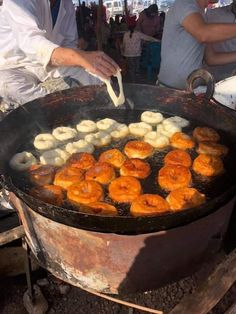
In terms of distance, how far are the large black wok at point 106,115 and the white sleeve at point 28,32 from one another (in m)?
0.51

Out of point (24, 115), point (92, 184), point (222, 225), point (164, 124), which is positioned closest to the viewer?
point (222, 225)

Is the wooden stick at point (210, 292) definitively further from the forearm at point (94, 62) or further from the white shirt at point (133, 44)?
the white shirt at point (133, 44)

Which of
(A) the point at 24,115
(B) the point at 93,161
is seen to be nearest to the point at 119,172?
(B) the point at 93,161

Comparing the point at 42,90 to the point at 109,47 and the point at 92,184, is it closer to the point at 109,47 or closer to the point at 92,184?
the point at 92,184

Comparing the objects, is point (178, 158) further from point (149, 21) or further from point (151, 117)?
point (149, 21)

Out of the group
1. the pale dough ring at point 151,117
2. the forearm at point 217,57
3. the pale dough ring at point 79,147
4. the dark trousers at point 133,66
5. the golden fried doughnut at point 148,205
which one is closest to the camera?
the golden fried doughnut at point 148,205

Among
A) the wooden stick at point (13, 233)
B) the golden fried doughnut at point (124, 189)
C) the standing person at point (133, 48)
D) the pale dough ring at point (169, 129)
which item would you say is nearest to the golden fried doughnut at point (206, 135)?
the pale dough ring at point (169, 129)

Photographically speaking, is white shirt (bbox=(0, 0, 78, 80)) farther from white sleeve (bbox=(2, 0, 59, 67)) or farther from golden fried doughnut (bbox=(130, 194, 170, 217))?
golden fried doughnut (bbox=(130, 194, 170, 217))

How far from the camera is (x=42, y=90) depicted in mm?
5449

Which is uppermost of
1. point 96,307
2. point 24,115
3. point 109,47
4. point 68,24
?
point 68,24

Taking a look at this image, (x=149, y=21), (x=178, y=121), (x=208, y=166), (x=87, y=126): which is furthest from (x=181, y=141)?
(x=149, y=21)

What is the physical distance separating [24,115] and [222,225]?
2427mm

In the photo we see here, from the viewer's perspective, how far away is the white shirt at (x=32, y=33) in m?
3.79

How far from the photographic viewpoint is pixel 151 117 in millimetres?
4090
